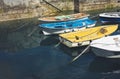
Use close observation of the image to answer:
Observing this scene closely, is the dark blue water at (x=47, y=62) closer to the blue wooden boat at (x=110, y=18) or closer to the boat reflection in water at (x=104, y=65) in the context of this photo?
the boat reflection in water at (x=104, y=65)

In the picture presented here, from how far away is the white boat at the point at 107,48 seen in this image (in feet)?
95.2

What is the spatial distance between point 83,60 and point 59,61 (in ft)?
8.80

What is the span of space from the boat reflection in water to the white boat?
541 mm

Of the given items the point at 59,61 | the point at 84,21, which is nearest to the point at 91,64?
the point at 59,61

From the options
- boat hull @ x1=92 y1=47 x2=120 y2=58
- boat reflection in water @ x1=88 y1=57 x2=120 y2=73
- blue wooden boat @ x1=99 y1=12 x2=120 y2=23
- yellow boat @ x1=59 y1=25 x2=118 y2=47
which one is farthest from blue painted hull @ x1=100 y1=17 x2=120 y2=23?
boat hull @ x1=92 y1=47 x2=120 y2=58

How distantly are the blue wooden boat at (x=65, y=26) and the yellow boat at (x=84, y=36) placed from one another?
4248mm

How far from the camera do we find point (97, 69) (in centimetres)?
2836

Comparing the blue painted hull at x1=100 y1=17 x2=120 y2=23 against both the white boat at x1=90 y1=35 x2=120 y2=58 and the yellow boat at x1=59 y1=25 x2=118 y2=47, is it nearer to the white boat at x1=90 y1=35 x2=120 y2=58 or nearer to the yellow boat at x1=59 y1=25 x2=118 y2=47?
the yellow boat at x1=59 y1=25 x2=118 y2=47

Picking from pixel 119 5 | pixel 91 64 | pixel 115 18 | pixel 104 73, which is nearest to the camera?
pixel 104 73

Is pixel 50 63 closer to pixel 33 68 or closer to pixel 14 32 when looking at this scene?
pixel 33 68

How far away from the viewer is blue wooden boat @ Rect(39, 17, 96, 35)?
39.9 metres

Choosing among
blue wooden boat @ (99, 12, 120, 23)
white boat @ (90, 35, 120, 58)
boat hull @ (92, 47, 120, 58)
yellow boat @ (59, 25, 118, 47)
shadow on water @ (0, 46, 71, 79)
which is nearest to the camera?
shadow on water @ (0, 46, 71, 79)

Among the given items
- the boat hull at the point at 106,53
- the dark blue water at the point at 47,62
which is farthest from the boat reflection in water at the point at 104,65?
the boat hull at the point at 106,53

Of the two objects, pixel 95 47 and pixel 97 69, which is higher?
pixel 95 47
